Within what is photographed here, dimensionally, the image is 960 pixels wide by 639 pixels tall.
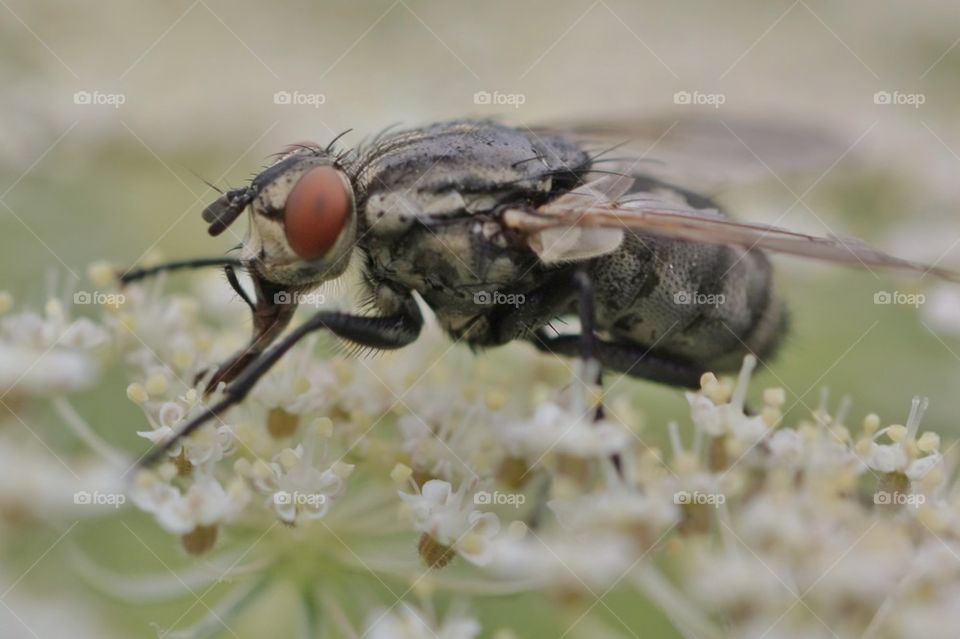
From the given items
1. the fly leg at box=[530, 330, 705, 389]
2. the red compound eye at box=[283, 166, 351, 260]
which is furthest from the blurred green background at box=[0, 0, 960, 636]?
the red compound eye at box=[283, 166, 351, 260]

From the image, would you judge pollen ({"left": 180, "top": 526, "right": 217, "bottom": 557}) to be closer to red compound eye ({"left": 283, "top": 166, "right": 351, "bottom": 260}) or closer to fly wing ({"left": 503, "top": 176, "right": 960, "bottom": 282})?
red compound eye ({"left": 283, "top": 166, "right": 351, "bottom": 260})

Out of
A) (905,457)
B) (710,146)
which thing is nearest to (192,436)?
(905,457)

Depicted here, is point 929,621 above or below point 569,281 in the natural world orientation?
below

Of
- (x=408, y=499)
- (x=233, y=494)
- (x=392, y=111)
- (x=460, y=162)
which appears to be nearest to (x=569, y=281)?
(x=460, y=162)

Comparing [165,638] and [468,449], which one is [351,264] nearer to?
[468,449]

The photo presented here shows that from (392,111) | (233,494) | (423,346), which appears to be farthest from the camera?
(392,111)

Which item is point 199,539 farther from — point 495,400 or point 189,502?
point 495,400
